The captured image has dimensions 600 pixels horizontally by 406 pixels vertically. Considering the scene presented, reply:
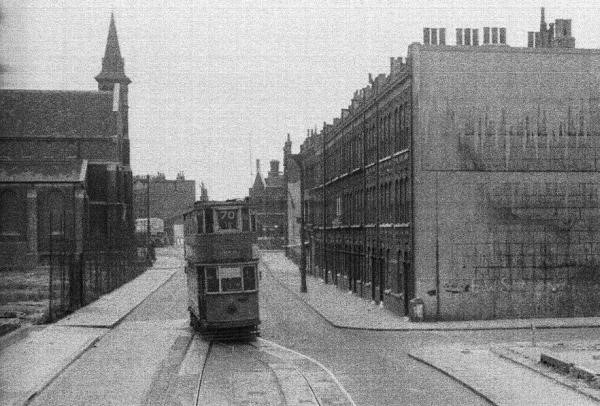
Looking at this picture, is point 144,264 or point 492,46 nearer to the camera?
point 492,46

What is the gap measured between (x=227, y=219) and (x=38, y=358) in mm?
6943

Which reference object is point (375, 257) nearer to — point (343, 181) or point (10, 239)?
point (343, 181)

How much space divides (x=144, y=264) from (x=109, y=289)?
84.9 ft

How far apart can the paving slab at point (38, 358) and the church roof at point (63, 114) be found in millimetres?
51902

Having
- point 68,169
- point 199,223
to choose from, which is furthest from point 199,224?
point 68,169

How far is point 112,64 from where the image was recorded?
88.8 metres

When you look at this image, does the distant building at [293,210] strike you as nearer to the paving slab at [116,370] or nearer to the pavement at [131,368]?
the pavement at [131,368]

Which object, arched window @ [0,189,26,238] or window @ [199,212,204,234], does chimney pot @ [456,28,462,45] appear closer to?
window @ [199,212,204,234]

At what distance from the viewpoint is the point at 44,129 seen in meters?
78.4

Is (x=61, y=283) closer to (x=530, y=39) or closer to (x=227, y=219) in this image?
(x=227, y=219)

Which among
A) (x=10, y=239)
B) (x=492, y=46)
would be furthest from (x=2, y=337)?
(x=10, y=239)

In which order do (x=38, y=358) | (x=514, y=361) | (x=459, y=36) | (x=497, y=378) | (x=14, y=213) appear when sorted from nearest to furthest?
(x=497, y=378)
(x=514, y=361)
(x=38, y=358)
(x=459, y=36)
(x=14, y=213)

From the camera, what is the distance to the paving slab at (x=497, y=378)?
15266 mm

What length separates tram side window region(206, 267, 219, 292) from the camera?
24.8 m
